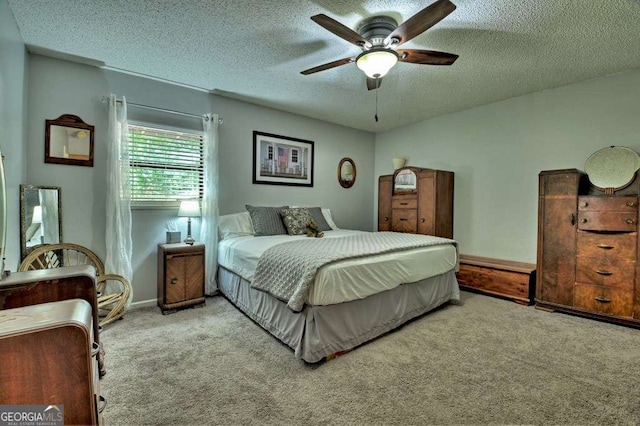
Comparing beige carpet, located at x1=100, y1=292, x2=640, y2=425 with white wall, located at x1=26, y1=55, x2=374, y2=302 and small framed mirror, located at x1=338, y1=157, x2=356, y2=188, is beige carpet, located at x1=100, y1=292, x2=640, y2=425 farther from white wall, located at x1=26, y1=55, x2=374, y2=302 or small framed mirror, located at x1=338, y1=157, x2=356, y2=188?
small framed mirror, located at x1=338, y1=157, x2=356, y2=188

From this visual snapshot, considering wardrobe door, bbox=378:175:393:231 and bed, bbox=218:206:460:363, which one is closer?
bed, bbox=218:206:460:363

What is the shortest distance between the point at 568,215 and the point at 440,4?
2.65 meters

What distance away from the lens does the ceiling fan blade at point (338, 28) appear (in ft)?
5.86

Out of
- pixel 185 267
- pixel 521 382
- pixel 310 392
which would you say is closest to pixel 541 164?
pixel 521 382

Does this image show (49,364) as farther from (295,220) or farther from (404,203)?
(404,203)

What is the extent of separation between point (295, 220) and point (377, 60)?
2171 millimetres

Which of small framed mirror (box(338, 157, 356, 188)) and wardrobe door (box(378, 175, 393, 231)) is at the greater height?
small framed mirror (box(338, 157, 356, 188))

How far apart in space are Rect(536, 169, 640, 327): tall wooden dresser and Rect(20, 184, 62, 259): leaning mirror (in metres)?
4.93

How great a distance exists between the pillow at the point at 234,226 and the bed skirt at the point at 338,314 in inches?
23.4

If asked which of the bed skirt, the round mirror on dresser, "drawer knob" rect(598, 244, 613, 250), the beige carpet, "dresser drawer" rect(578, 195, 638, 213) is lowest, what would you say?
the beige carpet

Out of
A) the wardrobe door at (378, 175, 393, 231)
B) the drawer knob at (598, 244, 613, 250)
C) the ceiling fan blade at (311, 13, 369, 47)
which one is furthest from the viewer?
the wardrobe door at (378, 175, 393, 231)

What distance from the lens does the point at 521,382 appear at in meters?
1.89

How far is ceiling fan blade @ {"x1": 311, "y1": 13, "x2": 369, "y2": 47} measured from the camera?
1785mm

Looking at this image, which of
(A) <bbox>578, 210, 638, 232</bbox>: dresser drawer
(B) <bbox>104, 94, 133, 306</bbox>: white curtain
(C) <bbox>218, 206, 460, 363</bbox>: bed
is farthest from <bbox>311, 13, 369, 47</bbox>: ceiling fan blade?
(A) <bbox>578, 210, 638, 232</bbox>: dresser drawer
